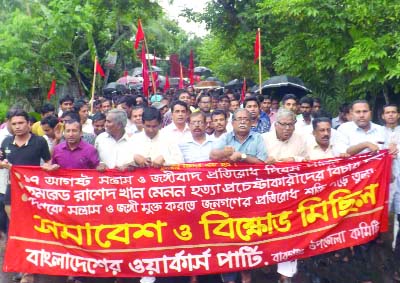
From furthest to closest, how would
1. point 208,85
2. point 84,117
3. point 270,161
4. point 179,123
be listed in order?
point 208,85 < point 84,117 < point 179,123 < point 270,161

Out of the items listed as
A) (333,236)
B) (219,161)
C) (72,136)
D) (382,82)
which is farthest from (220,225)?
(382,82)

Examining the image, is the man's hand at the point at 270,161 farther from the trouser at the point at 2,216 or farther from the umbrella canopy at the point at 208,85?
the umbrella canopy at the point at 208,85

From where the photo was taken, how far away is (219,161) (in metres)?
6.14

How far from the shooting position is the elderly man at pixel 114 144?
6.64 meters

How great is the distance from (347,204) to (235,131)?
4.17ft

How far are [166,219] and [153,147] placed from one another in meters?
0.87

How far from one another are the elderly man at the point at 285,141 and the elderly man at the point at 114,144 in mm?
1413

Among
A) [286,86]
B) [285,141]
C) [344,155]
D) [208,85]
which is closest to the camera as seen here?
[344,155]

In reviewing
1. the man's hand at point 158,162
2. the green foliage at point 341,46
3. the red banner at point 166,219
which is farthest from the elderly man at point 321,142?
the green foliage at point 341,46

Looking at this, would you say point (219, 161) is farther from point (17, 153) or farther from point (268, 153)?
point (17, 153)

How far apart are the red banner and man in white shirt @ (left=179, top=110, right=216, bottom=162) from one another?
36 cm

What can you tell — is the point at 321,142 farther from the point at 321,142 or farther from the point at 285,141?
the point at 285,141

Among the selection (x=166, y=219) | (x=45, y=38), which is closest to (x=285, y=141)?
(x=166, y=219)

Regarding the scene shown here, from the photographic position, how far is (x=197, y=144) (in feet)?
21.5
